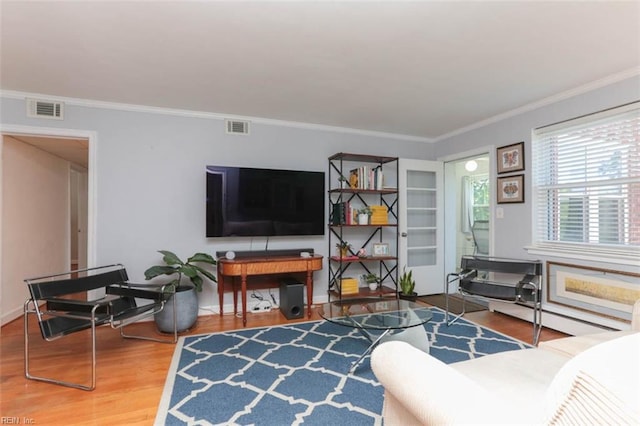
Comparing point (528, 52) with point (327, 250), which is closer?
point (528, 52)

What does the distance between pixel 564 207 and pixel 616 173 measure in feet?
1.70

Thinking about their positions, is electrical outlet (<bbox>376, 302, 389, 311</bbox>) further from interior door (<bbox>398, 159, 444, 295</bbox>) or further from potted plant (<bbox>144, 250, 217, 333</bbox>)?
potted plant (<bbox>144, 250, 217, 333</bbox>)

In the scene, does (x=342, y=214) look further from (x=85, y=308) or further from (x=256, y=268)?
(x=85, y=308)

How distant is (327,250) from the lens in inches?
157

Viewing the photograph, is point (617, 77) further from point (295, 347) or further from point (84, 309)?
point (84, 309)

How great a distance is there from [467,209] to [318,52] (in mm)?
4008

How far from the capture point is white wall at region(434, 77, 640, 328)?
260 cm

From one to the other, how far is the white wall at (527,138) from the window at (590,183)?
0.07m

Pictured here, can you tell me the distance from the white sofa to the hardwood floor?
1.48 meters

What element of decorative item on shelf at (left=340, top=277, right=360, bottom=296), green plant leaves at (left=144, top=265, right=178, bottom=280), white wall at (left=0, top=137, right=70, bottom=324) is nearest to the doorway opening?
white wall at (left=0, top=137, right=70, bottom=324)

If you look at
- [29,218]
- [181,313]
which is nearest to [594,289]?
[181,313]

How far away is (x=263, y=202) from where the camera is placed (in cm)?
355

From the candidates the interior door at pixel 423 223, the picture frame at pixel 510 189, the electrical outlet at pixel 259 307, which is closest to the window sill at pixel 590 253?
the picture frame at pixel 510 189

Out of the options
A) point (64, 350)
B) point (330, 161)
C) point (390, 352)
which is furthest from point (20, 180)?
point (390, 352)
